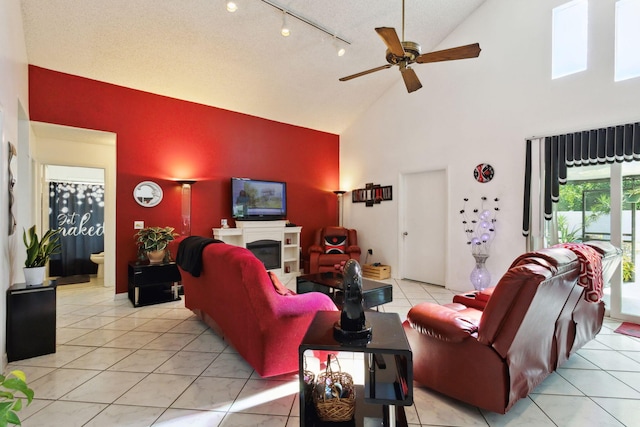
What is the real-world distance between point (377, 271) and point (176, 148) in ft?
12.9

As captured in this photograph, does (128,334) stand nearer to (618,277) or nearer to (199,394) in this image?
(199,394)

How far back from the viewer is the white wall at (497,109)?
3600 millimetres

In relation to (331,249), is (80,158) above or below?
above

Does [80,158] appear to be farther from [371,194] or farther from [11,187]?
[371,194]

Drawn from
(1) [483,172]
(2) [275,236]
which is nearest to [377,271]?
(2) [275,236]

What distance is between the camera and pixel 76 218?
586 cm

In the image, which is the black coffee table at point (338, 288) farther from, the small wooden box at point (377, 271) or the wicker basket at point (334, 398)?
the small wooden box at point (377, 271)

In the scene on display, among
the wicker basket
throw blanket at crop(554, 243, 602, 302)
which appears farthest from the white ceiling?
the wicker basket

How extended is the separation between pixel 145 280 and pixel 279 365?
2.72 m

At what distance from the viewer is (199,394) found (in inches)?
85.5

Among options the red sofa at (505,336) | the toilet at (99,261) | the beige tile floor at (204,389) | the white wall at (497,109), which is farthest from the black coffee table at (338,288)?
the toilet at (99,261)

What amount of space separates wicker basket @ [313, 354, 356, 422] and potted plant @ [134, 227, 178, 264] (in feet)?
11.2

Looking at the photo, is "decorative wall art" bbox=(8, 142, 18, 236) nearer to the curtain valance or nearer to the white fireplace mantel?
the white fireplace mantel

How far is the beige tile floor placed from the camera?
75.2 inches
